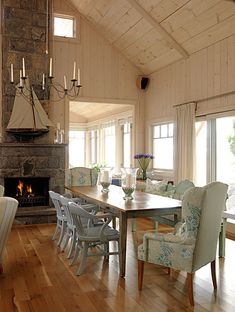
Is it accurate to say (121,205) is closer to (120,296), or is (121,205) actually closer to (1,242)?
(120,296)

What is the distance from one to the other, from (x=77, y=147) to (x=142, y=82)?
191 inches

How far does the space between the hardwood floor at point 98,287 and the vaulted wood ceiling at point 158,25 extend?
3.37 meters

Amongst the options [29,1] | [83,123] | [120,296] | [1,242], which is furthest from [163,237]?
[83,123]

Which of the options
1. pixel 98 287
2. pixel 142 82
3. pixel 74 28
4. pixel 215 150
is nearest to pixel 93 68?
pixel 74 28

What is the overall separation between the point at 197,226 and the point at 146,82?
18.4ft

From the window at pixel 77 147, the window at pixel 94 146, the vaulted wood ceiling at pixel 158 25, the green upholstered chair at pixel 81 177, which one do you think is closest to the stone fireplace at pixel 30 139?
the green upholstered chair at pixel 81 177

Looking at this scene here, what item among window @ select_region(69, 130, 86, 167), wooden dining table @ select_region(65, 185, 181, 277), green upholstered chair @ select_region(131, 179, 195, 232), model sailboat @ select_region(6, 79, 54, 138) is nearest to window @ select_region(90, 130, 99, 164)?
window @ select_region(69, 130, 86, 167)

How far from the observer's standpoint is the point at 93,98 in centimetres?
776

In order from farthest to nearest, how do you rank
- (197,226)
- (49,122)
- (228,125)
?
(49,122)
(228,125)
(197,226)

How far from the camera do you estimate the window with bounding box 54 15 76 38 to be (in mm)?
7508

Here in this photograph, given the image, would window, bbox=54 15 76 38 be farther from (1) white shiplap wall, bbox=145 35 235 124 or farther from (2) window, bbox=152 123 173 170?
(2) window, bbox=152 123 173 170

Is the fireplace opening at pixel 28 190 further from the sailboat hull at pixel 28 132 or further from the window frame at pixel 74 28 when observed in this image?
the window frame at pixel 74 28

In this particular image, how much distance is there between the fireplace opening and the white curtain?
8.54ft

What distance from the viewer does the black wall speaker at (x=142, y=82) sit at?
26.5 ft
